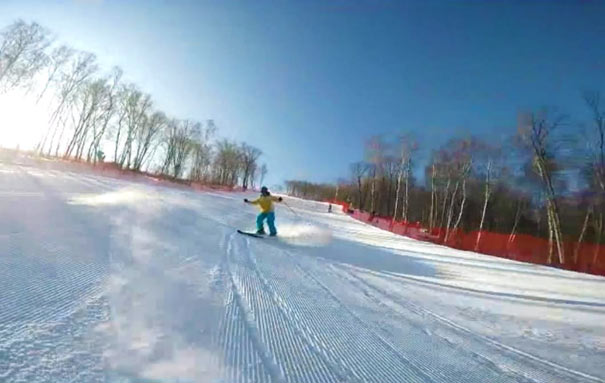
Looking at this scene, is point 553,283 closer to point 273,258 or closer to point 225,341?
point 273,258

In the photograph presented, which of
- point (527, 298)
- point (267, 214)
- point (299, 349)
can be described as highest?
point (267, 214)

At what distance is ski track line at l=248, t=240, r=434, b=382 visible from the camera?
3.16 m

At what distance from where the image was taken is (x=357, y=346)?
12.0 feet

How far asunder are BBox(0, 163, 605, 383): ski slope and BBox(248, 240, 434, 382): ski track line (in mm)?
18

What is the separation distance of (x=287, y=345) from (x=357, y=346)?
779 mm

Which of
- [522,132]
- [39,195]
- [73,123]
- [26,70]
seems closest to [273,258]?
[39,195]

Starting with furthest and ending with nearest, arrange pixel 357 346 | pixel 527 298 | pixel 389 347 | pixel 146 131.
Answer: pixel 146 131 < pixel 527 298 < pixel 389 347 < pixel 357 346

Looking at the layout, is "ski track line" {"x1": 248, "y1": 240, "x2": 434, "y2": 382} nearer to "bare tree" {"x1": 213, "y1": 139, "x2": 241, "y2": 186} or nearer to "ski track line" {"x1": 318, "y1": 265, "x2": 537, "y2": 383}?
"ski track line" {"x1": 318, "y1": 265, "x2": 537, "y2": 383}

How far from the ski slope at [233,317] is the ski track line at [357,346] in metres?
0.02

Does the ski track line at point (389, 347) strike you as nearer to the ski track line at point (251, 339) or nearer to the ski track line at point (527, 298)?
the ski track line at point (251, 339)

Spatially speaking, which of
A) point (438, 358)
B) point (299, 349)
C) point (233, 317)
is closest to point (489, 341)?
point (438, 358)

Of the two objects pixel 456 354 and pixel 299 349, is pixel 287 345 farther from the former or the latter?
pixel 456 354

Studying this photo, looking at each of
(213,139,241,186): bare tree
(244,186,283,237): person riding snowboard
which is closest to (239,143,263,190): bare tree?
(213,139,241,186): bare tree

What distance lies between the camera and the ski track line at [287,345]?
2891 millimetres
